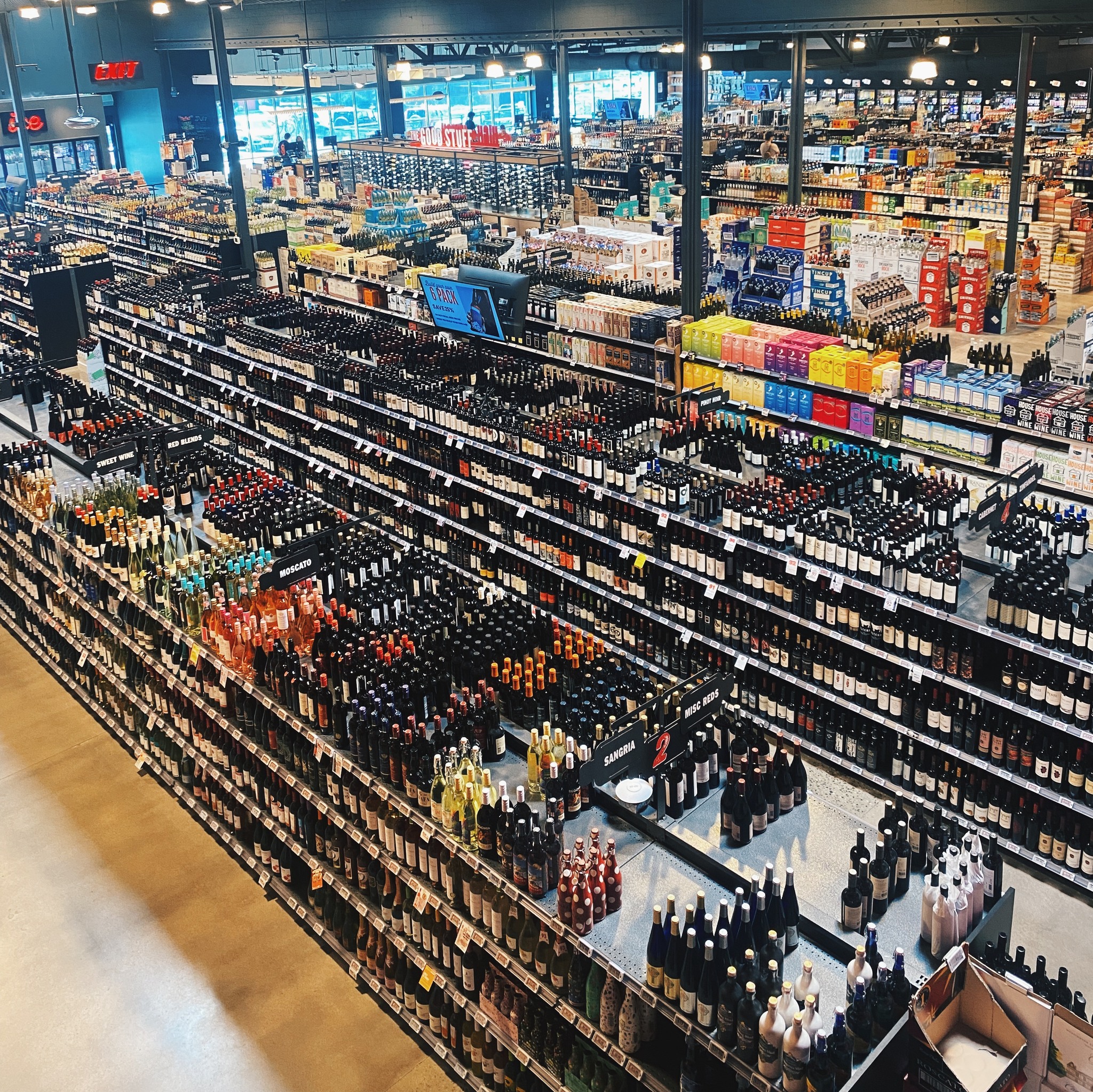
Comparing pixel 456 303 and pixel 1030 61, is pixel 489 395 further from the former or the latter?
pixel 1030 61

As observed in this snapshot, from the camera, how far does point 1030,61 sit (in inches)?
536

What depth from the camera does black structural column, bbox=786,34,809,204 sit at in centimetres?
1529

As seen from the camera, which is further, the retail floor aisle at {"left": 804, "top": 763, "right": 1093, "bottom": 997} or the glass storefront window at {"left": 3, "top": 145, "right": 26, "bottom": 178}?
the glass storefront window at {"left": 3, "top": 145, "right": 26, "bottom": 178}

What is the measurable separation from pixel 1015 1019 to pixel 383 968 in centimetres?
295

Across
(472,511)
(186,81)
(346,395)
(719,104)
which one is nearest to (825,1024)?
(472,511)

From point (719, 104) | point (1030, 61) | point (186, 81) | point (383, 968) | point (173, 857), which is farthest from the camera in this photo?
point (719, 104)

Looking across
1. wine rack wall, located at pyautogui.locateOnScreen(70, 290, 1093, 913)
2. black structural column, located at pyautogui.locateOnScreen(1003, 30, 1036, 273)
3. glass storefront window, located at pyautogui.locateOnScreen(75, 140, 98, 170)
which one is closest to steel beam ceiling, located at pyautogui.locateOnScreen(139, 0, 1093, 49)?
black structural column, located at pyautogui.locateOnScreen(1003, 30, 1036, 273)

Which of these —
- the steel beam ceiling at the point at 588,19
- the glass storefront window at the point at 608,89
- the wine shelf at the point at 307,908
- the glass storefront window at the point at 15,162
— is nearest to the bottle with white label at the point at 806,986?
the wine shelf at the point at 307,908

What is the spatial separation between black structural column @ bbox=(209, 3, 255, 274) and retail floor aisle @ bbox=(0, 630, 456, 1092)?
28.6 ft

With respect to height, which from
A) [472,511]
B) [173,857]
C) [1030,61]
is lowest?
[173,857]

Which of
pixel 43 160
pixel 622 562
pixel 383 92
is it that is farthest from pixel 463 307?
pixel 43 160

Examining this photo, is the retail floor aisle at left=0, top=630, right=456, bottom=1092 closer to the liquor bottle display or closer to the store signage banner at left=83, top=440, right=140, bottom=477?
the liquor bottle display

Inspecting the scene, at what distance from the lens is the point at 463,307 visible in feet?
32.3

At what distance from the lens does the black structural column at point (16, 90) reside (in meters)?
19.2
